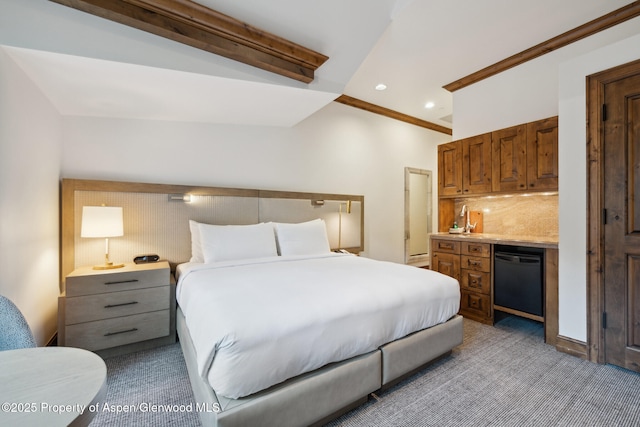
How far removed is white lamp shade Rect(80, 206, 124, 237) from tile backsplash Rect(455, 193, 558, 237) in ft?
13.9

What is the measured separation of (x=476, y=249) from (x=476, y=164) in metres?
1.09

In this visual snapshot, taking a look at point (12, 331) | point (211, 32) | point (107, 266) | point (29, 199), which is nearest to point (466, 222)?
point (211, 32)

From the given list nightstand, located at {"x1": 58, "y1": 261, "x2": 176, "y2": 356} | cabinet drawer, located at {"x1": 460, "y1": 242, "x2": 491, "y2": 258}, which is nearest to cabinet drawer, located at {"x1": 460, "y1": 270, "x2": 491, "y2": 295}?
cabinet drawer, located at {"x1": 460, "y1": 242, "x2": 491, "y2": 258}

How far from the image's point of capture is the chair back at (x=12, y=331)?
1.15 meters

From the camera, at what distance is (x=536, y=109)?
3.30 m

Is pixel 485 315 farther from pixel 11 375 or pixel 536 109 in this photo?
pixel 11 375

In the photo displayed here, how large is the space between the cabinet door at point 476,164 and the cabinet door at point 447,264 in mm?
869

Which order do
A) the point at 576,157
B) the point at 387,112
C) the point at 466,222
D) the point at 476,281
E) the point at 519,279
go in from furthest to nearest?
the point at 387,112
the point at 466,222
the point at 476,281
the point at 519,279
the point at 576,157

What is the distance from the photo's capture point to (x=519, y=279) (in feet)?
9.21

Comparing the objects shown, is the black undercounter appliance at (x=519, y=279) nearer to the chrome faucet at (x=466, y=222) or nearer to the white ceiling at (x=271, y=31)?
the chrome faucet at (x=466, y=222)

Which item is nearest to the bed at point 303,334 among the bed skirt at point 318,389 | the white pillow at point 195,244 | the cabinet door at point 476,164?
the bed skirt at point 318,389

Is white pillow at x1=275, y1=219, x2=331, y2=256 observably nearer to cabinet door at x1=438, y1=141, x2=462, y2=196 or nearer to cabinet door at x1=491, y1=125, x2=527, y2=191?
cabinet door at x1=438, y1=141, x2=462, y2=196

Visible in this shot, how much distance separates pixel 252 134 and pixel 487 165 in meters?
2.93

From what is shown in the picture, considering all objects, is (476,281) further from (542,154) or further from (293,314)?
(293,314)
